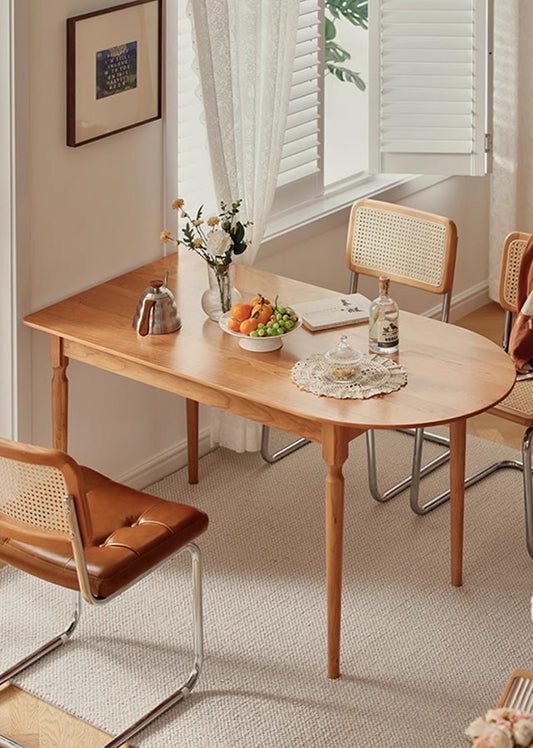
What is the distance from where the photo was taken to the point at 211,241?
3.02 meters

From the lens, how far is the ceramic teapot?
3.02 meters

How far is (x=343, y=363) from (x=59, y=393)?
85 centimetres

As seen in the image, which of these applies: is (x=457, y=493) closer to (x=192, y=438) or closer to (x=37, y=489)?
(x=192, y=438)

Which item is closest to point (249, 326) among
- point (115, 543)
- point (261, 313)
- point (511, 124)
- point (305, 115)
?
point (261, 313)

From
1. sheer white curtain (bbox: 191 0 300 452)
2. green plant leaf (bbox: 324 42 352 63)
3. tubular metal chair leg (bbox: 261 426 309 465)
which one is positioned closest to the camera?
sheer white curtain (bbox: 191 0 300 452)

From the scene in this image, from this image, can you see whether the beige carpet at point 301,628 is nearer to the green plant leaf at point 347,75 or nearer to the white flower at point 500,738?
the white flower at point 500,738

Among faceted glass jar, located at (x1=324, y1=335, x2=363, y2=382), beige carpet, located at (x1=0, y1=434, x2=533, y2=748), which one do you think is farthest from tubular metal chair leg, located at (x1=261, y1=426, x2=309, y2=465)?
faceted glass jar, located at (x1=324, y1=335, x2=363, y2=382)

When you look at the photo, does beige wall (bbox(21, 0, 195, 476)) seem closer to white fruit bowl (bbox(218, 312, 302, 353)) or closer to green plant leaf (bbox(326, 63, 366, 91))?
white fruit bowl (bbox(218, 312, 302, 353))

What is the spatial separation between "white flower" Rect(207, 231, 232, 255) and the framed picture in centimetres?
49

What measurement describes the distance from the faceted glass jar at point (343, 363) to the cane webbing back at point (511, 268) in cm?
90

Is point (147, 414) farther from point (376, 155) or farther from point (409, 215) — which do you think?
point (376, 155)

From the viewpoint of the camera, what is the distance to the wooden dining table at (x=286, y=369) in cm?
268

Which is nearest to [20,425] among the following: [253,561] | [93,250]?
[93,250]

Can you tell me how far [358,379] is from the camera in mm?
2791
